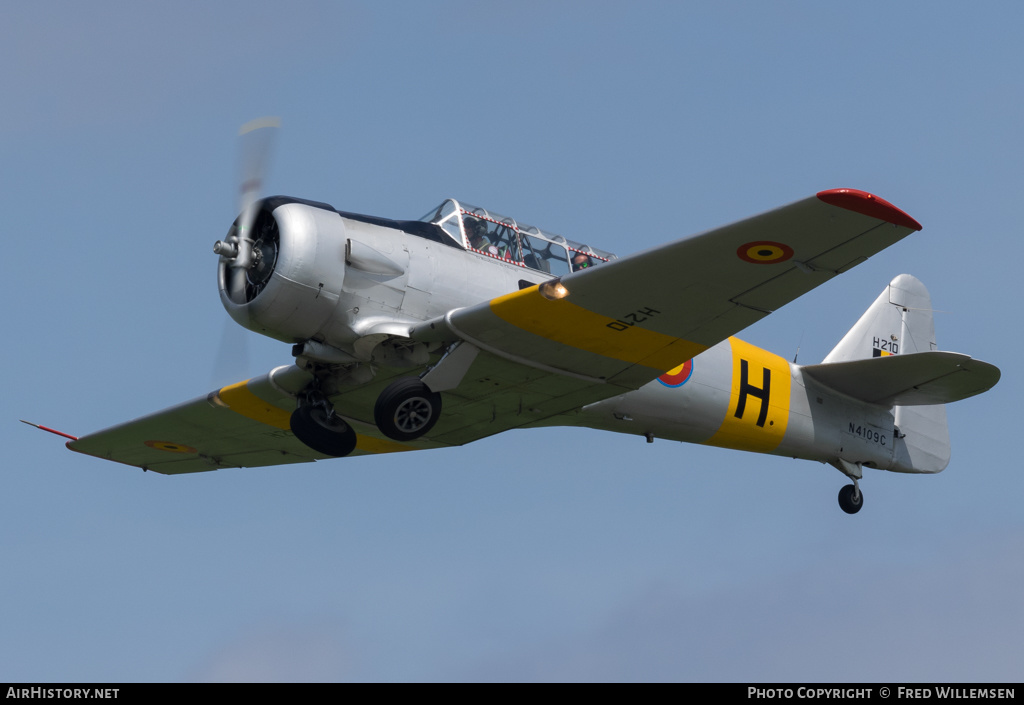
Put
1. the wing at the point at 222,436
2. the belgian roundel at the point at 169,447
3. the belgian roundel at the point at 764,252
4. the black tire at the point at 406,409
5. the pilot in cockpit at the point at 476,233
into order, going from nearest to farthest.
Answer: the belgian roundel at the point at 764,252
the black tire at the point at 406,409
the pilot in cockpit at the point at 476,233
the wing at the point at 222,436
the belgian roundel at the point at 169,447

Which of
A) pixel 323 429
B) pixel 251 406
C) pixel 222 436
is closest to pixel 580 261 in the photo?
pixel 323 429

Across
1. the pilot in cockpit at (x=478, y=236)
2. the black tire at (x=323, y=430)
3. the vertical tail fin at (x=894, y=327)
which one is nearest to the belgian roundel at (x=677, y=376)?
the pilot in cockpit at (x=478, y=236)

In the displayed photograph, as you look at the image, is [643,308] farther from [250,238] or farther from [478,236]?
[250,238]

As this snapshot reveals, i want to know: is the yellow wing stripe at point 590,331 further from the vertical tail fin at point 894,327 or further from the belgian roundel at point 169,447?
the belgian roundel at point 169,447

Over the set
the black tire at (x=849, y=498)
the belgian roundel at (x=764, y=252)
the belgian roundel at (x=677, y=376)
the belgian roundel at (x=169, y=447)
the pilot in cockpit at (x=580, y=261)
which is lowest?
the black tire at (x=849, y=498)

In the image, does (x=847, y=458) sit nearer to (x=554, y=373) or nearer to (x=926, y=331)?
(x=926, y=331)

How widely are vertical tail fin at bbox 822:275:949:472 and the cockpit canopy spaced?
16.4 ft

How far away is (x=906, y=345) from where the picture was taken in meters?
18.8

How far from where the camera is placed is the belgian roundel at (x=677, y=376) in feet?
48.5

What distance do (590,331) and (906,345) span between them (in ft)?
25.8

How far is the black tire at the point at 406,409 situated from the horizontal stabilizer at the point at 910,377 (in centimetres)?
587

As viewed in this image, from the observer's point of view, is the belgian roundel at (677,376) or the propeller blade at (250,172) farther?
the belgian roundel at (677,376)

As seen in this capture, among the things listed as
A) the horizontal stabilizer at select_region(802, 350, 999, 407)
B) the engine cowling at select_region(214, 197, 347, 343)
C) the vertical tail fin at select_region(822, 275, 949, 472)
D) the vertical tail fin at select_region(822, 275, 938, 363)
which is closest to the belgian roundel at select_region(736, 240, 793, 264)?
the engine cowling at select_region(214, 197, 347, 343)
